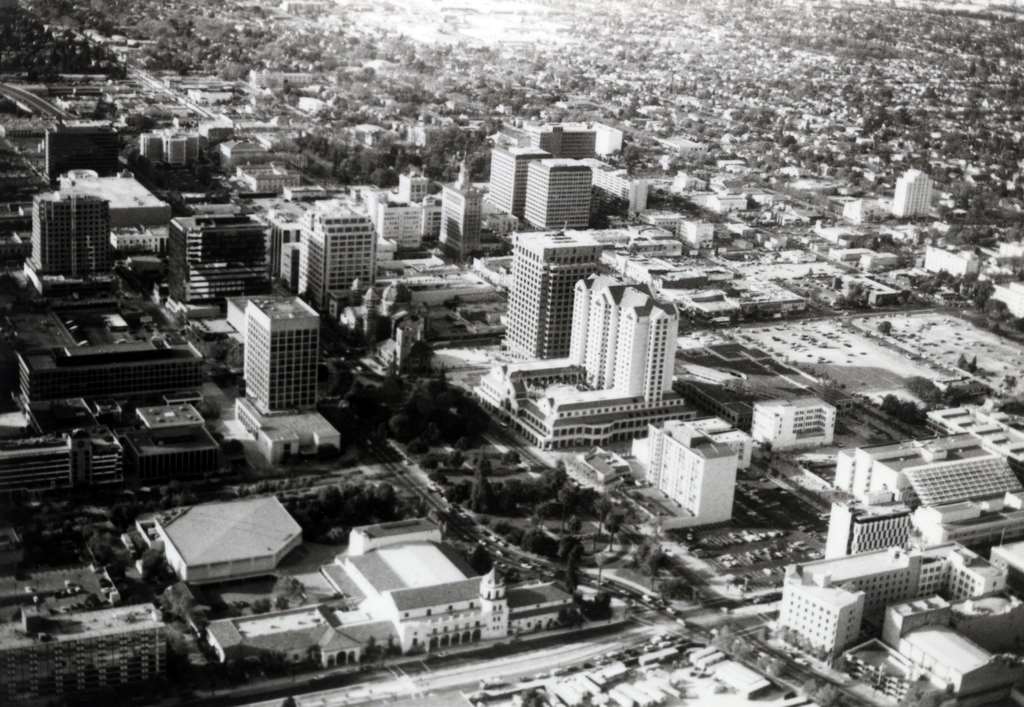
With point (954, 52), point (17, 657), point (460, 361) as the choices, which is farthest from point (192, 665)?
point (954, 52)

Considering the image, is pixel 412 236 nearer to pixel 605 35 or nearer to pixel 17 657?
pixel 605 35

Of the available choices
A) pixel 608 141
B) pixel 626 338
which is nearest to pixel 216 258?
pixel 626 338

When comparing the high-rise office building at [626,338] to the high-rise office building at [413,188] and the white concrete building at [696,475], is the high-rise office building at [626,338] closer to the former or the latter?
the white concrete building at [696,475]

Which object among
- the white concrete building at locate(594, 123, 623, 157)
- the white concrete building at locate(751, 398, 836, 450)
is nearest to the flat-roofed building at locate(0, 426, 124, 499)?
the white concrete building at locate(751, 398, 836, 450)

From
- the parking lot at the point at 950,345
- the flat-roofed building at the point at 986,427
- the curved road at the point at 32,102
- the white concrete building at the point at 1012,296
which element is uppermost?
the curved road at the point at 32,102

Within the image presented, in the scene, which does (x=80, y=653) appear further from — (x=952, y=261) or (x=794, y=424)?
(x=952, y=261)

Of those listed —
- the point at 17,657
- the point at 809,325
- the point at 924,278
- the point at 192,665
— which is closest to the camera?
the point at 17,657

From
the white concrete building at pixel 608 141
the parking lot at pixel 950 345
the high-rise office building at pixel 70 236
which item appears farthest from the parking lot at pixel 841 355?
the white concrete building at pixel 608 141
